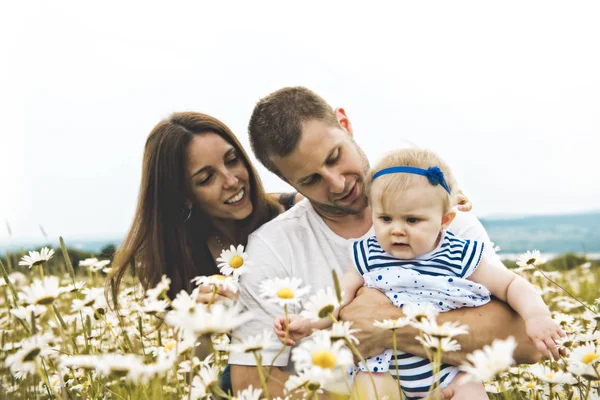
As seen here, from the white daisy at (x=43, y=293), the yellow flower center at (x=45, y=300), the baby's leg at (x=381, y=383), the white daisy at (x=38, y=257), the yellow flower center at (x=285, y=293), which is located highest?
the white daisy at (x=43, y=293)

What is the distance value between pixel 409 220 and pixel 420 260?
8.5 inches

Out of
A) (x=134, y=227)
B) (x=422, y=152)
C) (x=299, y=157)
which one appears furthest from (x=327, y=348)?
(x=134, y=227)

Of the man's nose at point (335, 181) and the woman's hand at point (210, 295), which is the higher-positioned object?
the man's nose at point (335, 181)

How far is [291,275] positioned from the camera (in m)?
3.38

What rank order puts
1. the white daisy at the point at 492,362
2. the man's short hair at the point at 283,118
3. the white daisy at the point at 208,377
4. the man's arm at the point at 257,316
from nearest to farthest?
1. the white daisy at the point at 492,362
2. the white daisy at the point at 208,377
3. the man's arm at the point at 257,316
4. the man's short hair at the point at 283,118

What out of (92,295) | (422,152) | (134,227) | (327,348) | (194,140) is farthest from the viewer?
(134,227)

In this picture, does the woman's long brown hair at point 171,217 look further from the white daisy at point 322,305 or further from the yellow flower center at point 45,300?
the white daisy at point 322,305

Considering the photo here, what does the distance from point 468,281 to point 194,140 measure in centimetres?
205

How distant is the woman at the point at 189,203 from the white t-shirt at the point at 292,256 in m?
0.52

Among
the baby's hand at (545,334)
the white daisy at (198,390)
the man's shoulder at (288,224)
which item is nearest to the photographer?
the white daisy at (198,390)

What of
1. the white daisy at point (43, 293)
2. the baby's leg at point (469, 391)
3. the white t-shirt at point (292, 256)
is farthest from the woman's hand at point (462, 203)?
the white daisy at point (43, 293)

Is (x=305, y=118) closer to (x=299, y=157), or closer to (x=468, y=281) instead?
(x=299, y=157)

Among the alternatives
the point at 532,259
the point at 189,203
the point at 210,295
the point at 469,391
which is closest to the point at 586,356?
the point at 469,391

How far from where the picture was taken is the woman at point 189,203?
3.89m
